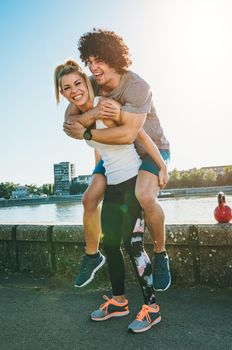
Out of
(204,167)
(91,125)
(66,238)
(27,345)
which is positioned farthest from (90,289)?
(204,167)

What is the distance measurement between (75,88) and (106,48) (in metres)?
0.39

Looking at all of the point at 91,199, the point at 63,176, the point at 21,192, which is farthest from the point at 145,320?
the point at 63,176

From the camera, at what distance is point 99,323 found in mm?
2820

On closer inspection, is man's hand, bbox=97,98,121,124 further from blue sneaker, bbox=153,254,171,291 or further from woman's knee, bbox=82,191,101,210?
blue sneaker, bbox=153,254,171,291

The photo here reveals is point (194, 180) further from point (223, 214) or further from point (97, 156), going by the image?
point (97, 156)

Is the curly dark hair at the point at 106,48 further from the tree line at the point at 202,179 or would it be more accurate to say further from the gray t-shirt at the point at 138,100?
the tree line at the point at 202,179

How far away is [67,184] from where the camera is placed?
184375 mm

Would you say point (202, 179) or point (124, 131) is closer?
point (124, 131)

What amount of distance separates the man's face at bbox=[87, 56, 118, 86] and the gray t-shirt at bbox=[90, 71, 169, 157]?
87 mm

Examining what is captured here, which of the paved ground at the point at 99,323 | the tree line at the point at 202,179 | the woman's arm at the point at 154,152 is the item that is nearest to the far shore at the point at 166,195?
the tree line at the point at 202,179

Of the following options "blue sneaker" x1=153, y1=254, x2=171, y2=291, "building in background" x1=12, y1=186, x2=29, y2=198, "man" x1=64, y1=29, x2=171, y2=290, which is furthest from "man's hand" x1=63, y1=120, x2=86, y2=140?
"building in background" x1=12, y1=186, x2=29, y2=198

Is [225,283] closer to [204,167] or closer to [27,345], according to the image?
[27,345]

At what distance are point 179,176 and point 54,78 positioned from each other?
5084 inches

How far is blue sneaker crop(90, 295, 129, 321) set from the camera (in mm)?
2893
